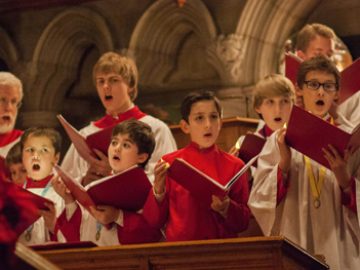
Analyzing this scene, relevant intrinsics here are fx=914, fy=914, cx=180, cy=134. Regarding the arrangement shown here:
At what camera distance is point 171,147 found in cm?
536

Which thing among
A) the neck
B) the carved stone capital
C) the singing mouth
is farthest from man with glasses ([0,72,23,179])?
the carved stone capital

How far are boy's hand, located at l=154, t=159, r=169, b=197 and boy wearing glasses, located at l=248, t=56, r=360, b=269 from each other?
1.49 ft

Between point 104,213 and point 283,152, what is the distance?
0.90 m

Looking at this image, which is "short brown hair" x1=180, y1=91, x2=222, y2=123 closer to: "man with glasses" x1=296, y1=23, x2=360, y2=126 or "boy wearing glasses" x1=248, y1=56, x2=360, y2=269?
"boy wearing glasses" x1=248, y1=56, x2=360, y2=269

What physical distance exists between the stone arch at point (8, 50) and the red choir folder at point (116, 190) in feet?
17.3

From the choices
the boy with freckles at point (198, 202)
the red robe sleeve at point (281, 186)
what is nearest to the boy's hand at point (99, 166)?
the boy with freckles at point (198, 202)

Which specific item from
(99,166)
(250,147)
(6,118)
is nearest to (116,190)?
(99,166)

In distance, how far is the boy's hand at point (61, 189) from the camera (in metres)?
4.64

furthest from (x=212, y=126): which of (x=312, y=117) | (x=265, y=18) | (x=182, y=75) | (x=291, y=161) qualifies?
(x=182, y=75)

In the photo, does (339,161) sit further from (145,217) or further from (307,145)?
(145,217)

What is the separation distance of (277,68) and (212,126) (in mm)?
3995

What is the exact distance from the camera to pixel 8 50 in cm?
953

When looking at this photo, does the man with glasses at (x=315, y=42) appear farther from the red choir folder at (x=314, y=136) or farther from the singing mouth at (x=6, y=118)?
the singing mouth at (x=6, y=118)

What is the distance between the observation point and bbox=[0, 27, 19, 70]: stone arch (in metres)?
9.49
